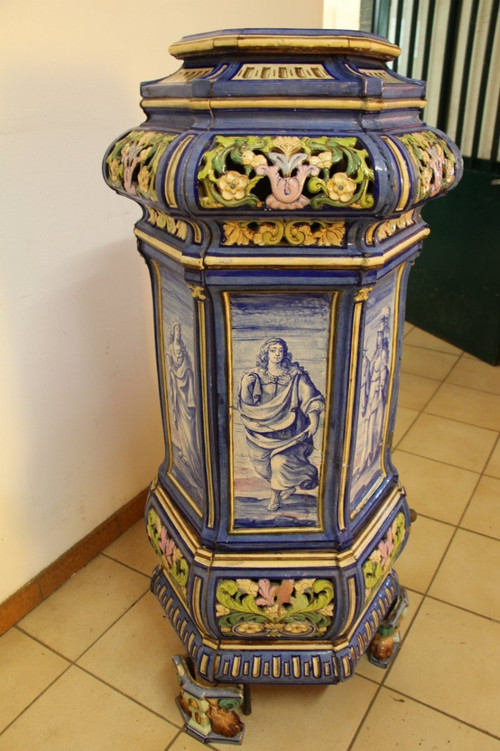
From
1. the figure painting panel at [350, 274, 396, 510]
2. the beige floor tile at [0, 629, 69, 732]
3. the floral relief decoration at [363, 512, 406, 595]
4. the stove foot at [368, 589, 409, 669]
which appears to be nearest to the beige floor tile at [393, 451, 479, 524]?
the stove foot at [368, 589, 409, 669]

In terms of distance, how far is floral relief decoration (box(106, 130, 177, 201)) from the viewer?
0.85m

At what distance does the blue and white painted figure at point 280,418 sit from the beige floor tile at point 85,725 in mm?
580

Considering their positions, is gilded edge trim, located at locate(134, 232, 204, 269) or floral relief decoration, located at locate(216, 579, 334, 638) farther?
floral relief decoration, located at locate(216, 579, 334, 638)

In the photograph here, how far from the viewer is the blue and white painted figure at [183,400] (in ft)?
3.43

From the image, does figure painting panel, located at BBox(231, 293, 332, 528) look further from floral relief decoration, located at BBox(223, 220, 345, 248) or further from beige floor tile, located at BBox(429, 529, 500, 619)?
beige floor tile, located at BBox(429, 529, 500, 619)

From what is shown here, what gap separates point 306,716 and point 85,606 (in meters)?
0.60

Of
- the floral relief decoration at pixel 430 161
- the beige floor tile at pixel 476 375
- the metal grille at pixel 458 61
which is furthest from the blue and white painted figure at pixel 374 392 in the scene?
the metal grille at pixel 458 61

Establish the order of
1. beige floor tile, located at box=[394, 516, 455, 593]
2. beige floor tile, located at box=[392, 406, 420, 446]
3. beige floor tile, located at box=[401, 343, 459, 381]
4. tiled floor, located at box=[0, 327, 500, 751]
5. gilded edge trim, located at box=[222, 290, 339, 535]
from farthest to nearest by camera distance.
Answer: beige floor tile, located at box=[401, 343, 459, 381], beige floor tile, located at box=[392, 406, 420, 446], beige floor tile, located at box=[394, 516, 455, 593], tiled floor, located at box=[0, 327, 500, 751], gilded edge trim, located at box=[222, 290, 339, 535]

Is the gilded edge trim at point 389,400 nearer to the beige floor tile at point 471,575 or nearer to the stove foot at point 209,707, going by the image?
the stove foot at point 209,707

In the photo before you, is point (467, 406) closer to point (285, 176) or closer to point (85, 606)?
point (85, 606)

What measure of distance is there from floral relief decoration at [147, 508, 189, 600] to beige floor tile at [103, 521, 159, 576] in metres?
0.42

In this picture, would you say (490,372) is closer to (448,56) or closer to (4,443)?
(448,56)

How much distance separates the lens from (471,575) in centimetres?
161

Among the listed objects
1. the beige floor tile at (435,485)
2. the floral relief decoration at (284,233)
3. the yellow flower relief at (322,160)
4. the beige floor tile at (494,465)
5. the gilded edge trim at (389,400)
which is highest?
the yellow flower relief at (322,160)
